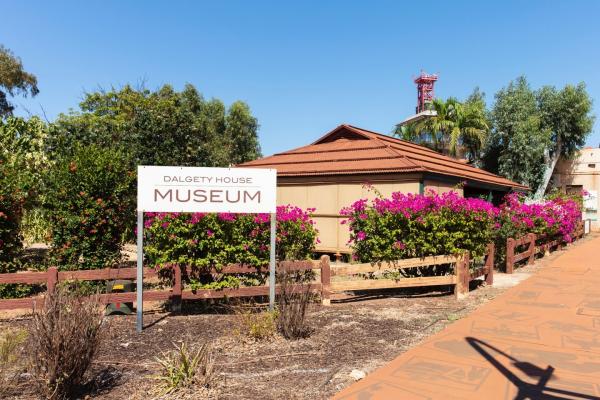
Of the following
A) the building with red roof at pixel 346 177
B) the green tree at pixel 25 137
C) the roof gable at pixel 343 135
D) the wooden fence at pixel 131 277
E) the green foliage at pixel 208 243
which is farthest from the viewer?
the roof gable at pixel 343 135

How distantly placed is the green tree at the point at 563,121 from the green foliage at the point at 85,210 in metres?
30.2

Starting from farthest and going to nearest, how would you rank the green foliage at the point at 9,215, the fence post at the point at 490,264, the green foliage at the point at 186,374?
1. the fence post at the point at 490,264
2. the green foliage at the point at 9,215
3. the green foliage at the point at 186,374

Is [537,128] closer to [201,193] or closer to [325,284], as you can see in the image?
[325,284]

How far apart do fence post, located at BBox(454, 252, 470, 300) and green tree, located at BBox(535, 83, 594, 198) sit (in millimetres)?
26052

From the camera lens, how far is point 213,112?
1484 inches

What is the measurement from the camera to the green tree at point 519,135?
2912cm

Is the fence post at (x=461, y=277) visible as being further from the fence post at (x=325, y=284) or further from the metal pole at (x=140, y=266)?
the metal pole at (x=140, y=266)

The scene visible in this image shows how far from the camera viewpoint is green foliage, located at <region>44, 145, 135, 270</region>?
811cm

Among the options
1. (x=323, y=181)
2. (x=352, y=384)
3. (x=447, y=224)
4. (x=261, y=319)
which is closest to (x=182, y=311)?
(x=261, y=319)

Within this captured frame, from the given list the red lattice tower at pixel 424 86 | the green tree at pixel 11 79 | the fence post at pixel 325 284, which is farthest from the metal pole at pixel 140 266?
the red lattice tower at pixel 424 86

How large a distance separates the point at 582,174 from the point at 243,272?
33089 mm

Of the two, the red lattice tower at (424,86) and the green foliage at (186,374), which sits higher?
the red lattice tower at (424,86)

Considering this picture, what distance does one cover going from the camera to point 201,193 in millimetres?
6469

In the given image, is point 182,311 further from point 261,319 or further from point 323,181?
point 323,181
